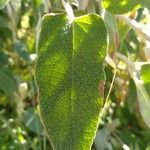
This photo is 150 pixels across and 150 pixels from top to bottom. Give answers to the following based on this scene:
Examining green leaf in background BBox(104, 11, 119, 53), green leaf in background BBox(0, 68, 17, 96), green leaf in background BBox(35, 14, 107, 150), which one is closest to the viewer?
green leaf in background BBox(35, 14, 107, 150)

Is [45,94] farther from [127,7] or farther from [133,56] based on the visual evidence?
[133,56]

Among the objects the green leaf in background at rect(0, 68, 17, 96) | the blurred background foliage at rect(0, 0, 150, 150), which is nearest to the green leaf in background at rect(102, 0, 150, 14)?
the blurred background foliage at rect(0, 0, 150, 150)

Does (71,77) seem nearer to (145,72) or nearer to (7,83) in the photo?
(145,72)

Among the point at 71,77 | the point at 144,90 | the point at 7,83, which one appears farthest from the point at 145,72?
the point at 7,83

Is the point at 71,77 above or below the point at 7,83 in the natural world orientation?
above

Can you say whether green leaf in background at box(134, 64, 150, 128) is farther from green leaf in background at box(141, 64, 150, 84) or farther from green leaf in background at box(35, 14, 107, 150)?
green leaf in background at box(35, 14, 107, 150)

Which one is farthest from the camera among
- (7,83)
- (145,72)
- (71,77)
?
(7,83)

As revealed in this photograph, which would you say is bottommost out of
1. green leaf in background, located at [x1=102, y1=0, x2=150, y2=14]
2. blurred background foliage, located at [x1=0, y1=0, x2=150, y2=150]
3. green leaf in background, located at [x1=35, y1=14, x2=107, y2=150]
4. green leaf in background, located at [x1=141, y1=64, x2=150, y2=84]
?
blurred background foliage, located at [x1=0, y1=0, x2=150, y2=150]
